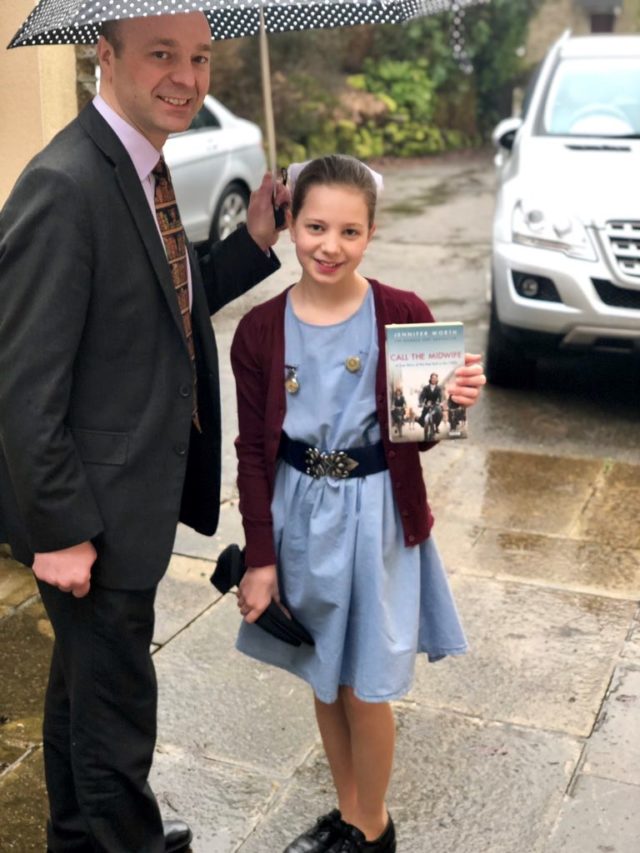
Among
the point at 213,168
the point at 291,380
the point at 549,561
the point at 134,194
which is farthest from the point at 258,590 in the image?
the point at 213,168

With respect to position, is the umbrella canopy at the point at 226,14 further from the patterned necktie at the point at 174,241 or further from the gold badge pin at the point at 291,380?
the gold badge pin at the point at 291,380

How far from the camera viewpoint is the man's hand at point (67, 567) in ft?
8.38

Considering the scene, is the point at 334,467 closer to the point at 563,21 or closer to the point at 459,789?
the point at 459,789

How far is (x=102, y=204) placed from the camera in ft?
8.25

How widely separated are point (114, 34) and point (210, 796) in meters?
1.93

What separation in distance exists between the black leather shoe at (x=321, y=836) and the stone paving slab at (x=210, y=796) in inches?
4.6

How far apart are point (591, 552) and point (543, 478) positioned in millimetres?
863

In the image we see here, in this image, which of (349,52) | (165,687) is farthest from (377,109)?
(165,687)

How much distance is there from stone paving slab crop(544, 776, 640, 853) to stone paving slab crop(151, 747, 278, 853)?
0.74 metres

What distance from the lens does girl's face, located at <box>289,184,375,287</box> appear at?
2.70 m

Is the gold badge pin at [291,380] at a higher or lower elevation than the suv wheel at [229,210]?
higher

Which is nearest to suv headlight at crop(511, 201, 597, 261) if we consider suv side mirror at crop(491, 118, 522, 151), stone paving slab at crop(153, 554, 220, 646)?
suv side mirror at crop(491, 118, 522, 151)

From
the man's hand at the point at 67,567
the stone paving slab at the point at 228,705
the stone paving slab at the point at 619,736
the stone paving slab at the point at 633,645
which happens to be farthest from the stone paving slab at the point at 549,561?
the man's hand at the point at 67,567

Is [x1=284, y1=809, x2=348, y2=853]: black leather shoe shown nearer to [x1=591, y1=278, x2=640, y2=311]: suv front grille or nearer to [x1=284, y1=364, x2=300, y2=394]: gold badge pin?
[x1=284, y1=364, x2=300, y2=394]: gold badge pin
